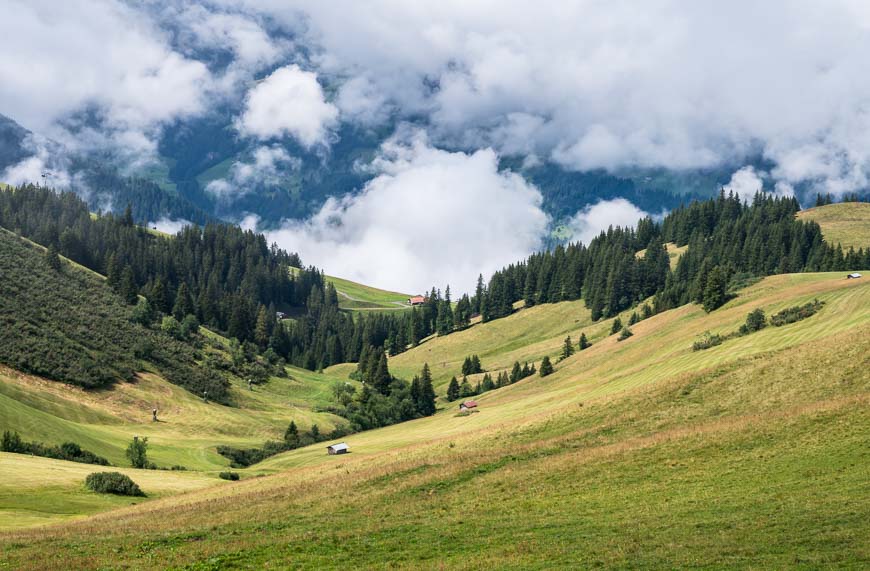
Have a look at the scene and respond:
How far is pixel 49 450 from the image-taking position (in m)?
71.3

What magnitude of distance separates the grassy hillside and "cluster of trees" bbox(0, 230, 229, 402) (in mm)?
75259

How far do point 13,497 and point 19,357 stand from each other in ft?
231

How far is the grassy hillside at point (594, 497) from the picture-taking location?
23.6m

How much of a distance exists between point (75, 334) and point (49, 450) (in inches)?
2506

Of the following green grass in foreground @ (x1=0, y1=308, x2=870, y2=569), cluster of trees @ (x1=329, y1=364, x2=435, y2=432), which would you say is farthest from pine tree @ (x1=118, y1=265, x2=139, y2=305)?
green grass in foreground @ (x1=0, y1=308, x2=870, y2=569)

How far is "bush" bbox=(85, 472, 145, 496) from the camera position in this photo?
2092 inches


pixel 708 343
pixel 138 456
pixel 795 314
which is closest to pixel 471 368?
pixel 708 343

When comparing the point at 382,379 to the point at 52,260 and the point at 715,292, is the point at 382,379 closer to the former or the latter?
→ the point at 715,292

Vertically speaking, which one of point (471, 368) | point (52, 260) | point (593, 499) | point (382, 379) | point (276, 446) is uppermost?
point (52, 260)

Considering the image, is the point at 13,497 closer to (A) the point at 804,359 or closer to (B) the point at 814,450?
(B) the point at 814,450

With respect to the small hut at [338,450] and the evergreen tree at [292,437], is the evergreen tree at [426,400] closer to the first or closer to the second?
the evergreen tree at [292,437]

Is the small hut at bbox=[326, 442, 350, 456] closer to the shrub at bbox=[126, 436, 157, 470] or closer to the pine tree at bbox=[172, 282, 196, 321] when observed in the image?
the shrub at bbox=[126, 436, 157, 470]

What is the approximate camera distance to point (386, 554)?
82.7 ft

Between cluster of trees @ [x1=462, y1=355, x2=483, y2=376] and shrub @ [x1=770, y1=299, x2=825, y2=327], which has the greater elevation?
shrub @ [x1=770, y1=299, x2=825, y2=327]
